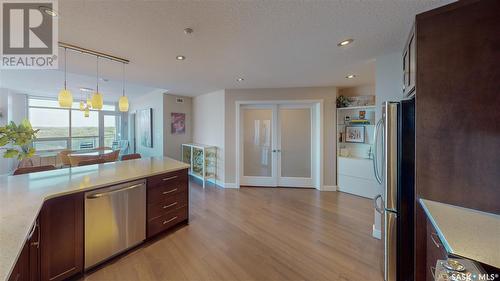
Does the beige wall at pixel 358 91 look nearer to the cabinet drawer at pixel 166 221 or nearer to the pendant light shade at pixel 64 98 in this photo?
the cabinet drawer at pixel 166 221

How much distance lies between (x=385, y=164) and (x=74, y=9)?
9.67ft

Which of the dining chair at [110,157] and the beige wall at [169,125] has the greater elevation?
the beige wall at [169,125]

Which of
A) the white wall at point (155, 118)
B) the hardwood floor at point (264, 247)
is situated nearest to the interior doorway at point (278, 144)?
the hardwood floor at point (264, 247)

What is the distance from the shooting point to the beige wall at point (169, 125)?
515cm

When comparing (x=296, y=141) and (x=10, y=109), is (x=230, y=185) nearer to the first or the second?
(x=296, y=141)

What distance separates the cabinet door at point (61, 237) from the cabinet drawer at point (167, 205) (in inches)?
26.1

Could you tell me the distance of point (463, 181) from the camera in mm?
1314

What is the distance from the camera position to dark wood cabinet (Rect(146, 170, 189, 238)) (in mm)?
2258

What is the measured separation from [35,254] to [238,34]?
2.49 m

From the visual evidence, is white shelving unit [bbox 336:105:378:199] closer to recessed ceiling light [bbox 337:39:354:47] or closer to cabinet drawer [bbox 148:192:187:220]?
recessed ceiling light [bbox 337:39:354:47]

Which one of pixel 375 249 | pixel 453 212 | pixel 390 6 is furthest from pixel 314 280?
pixel 390 6

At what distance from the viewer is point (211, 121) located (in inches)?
199

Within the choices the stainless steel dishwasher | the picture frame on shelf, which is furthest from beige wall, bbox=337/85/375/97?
the stainless steel dishwasher
